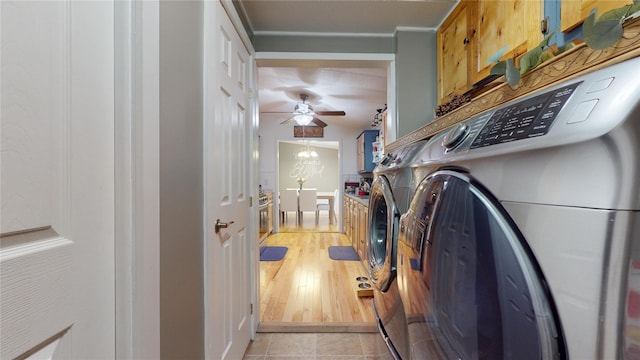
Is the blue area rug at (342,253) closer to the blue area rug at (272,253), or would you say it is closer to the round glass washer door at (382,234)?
the blue area rug at (272,253)

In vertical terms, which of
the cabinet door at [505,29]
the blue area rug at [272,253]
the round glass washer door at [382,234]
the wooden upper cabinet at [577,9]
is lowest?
the blue area rug at [272,253]

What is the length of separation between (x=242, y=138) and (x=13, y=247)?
1269 millimetres

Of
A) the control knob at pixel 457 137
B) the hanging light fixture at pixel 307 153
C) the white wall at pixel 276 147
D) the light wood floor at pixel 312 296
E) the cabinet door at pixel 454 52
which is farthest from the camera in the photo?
the hanging light fixture at pixel 307 153

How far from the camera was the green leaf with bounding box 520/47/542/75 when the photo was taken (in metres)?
0.49

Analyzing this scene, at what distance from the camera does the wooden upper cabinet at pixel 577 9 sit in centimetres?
75

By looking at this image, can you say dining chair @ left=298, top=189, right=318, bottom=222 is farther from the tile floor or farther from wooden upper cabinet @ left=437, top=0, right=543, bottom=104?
wooden upper cabinet @ left=437, top=0, right=543, bottom=104

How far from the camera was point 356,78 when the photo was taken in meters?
3.03

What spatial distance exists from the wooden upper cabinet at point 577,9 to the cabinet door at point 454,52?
59cm

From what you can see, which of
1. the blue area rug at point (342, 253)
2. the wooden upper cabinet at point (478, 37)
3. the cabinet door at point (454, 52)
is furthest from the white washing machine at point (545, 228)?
the blue area rug at point (342, 253)

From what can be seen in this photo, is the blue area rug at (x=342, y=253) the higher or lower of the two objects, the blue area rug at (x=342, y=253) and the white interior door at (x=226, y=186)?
the lower

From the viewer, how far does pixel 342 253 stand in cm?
379

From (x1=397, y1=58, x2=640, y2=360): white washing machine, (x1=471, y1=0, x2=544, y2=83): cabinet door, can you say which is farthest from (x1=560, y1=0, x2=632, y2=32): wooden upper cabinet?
(x1=397, y1=58, x2=640, y2=360): white washing machine

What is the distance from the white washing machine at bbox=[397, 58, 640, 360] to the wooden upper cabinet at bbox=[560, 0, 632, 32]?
0.70m

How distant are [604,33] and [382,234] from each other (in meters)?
1.10
